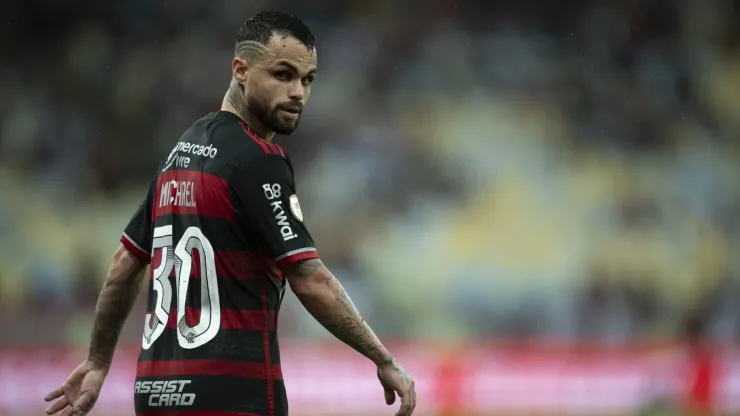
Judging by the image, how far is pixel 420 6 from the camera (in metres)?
12.4

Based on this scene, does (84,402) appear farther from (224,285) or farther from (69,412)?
(224,285)

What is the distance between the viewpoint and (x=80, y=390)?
139 inches

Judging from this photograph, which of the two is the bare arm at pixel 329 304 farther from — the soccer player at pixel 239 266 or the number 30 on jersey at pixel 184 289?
the number 30 on jersey at pixel 184 289

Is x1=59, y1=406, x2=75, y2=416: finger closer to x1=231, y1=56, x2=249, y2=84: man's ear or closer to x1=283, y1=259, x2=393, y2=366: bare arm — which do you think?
x1=283, y1=259, x2=393, y2=366: bare arm

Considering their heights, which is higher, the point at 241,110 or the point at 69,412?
the point at 241,110

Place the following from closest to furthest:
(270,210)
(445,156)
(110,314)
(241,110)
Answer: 1. (270,210)
2. (241,110)
3. (110,314)
4. (445,156)

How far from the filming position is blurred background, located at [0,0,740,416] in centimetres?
1130

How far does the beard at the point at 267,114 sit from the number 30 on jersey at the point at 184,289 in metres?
0.41

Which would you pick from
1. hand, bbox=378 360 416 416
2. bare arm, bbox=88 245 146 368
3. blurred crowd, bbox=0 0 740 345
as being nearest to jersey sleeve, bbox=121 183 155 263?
bare arm, bbox=88 245 146 368

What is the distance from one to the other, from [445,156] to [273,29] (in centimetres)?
892

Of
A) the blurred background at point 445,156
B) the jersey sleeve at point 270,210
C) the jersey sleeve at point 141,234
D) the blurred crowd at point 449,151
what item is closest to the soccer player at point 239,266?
the jersey sleeve at point 270,210

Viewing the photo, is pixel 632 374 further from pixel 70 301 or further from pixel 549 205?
pixel 70 301

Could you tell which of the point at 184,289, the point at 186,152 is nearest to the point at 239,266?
the point at 184,289

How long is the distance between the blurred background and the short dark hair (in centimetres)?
758
